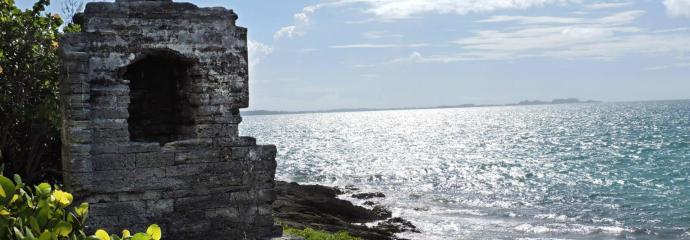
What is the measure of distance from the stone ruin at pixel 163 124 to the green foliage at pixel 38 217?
594 centimetres

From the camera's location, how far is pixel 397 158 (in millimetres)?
56062

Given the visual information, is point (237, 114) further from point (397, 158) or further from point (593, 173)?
point (397, 158)

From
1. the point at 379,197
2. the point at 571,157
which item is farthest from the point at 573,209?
the point at 571,157

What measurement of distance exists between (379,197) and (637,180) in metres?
13.7

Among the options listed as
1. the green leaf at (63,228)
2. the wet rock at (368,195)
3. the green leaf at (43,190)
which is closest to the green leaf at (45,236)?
the green leaf at (63,228)

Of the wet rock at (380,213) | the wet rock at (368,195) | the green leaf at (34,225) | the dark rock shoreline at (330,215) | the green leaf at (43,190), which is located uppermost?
the green leaf at (43,190)

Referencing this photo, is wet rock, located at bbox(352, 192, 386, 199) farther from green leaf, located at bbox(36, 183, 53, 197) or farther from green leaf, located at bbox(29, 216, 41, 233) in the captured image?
green leaf, located at bbox(29, 216, 41, 233)

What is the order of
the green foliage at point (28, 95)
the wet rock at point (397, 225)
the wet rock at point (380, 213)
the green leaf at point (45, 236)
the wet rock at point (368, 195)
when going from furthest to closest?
the wet rock at point (368, 195), the wet rock at point (380, 213), the wet rock at point (397, 225), the green foliage at point (28, 95), the green leaf at point (45, 236)

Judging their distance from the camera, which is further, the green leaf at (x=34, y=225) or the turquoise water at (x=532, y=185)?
the turquoise water at (x=532, y=185)

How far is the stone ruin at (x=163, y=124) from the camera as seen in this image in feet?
29.4

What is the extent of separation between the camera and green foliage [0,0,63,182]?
1101 cm

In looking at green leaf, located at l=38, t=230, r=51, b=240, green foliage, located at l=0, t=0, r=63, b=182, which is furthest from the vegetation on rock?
green leaf, located at l=38, t=230, r=51, b=240

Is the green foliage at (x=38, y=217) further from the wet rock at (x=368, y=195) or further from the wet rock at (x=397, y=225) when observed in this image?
the wet rock at (x=368, y=195)

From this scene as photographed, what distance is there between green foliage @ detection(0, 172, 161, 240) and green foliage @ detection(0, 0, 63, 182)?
838 centimetres
